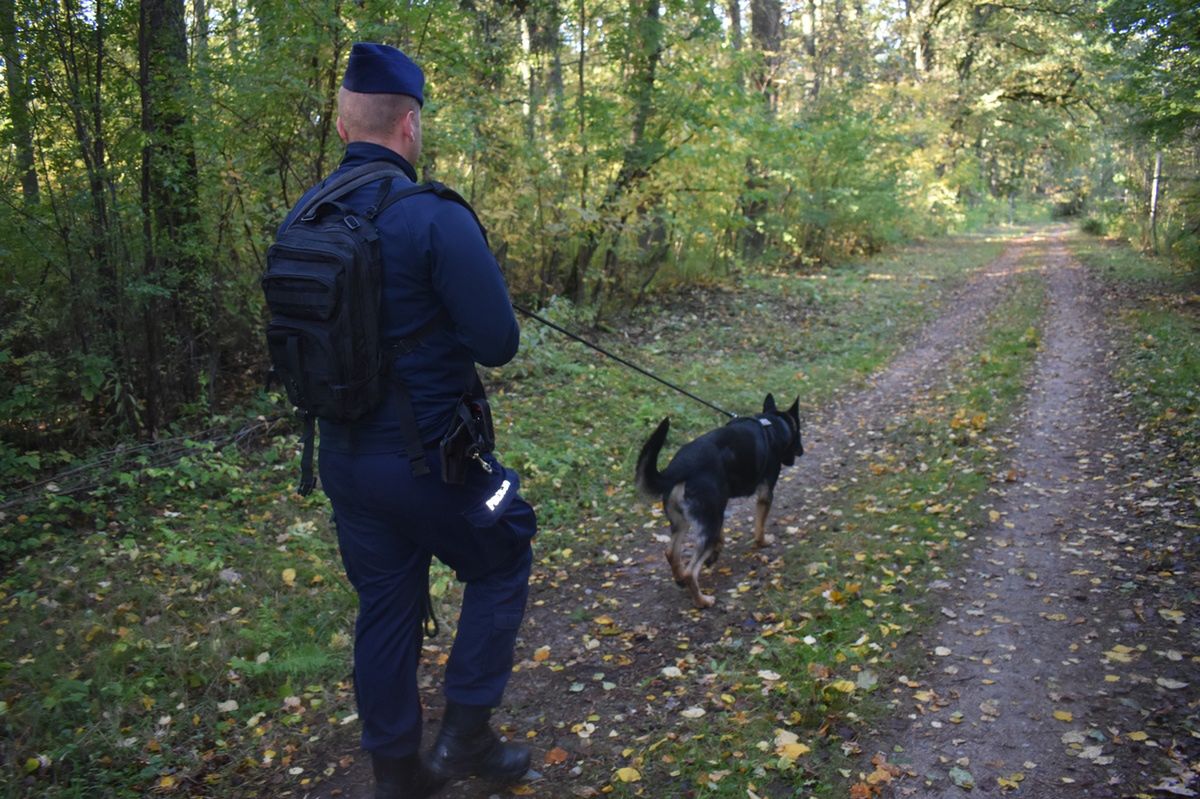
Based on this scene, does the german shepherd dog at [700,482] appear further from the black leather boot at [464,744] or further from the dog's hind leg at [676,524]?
the black leather boot at [464,744]

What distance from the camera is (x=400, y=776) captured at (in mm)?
2979

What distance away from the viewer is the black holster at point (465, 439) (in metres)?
2.68

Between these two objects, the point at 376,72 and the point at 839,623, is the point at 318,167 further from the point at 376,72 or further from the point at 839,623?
the point at 839,623

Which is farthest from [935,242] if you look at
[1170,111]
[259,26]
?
[259,26]

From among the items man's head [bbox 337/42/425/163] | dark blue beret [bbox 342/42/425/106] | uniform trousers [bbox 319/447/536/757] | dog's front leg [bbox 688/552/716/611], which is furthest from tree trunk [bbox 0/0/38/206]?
dog's front leg [bbox 688/552/716/611]

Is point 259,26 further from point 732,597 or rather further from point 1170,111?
point 1170,111

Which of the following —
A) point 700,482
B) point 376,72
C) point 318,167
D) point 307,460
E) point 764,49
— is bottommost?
point 700,482

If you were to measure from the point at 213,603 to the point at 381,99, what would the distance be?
3438mm

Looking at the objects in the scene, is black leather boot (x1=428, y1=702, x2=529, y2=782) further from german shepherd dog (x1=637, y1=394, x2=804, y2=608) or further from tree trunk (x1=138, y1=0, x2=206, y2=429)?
tree trunk (x1=138, y1=0, x2=206, y2=429)

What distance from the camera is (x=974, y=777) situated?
10.4 feet

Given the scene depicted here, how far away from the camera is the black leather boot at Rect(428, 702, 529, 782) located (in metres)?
→ 3.06

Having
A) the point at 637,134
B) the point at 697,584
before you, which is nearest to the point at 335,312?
the point at 697,584

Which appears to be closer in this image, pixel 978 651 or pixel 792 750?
pixel 792 750

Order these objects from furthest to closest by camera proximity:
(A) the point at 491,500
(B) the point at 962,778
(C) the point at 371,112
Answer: (B) the point at 962,778, (A) the point at 491,500, (C) the point at 371,112
